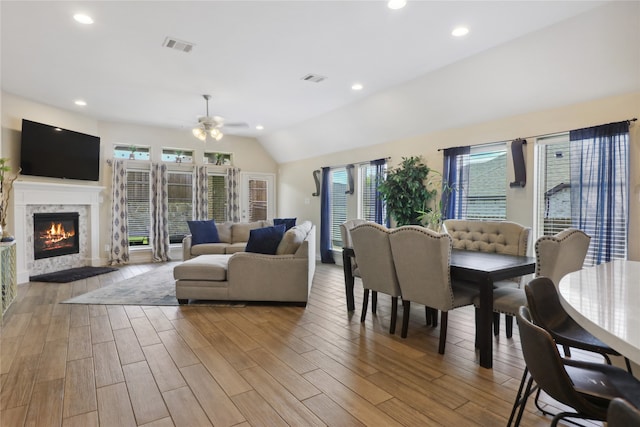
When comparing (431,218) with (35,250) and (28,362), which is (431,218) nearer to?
(28,362)

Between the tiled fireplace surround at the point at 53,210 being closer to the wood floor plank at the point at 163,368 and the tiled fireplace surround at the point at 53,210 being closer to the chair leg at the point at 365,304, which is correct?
the wood floor plank at the point at 163,368

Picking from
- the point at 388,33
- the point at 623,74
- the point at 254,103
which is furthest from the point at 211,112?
the point at 623,74

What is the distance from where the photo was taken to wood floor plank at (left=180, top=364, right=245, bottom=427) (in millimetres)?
2027

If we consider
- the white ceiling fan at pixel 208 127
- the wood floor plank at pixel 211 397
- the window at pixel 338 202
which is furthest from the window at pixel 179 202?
the wood floor plank at pixel 211 397

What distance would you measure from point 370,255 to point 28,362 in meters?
3.01

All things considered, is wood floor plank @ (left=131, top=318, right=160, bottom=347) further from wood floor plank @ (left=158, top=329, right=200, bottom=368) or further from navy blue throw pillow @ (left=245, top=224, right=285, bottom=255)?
navy blue throw pillow @ (left=245, top=224, right=285, bottom=255)

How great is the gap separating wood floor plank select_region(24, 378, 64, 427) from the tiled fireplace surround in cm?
422

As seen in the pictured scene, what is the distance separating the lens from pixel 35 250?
6031 mm

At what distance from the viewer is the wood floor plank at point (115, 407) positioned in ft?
6.54

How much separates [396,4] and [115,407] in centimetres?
366

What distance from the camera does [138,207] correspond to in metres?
7.68

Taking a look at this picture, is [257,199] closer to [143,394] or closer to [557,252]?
[143,394]

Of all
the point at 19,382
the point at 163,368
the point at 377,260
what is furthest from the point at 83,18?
the point at 377,260

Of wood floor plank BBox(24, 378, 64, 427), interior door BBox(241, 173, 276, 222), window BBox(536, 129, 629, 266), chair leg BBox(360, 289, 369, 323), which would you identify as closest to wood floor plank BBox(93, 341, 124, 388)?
wood floor plank BBox(24, 378, 64, 427)
